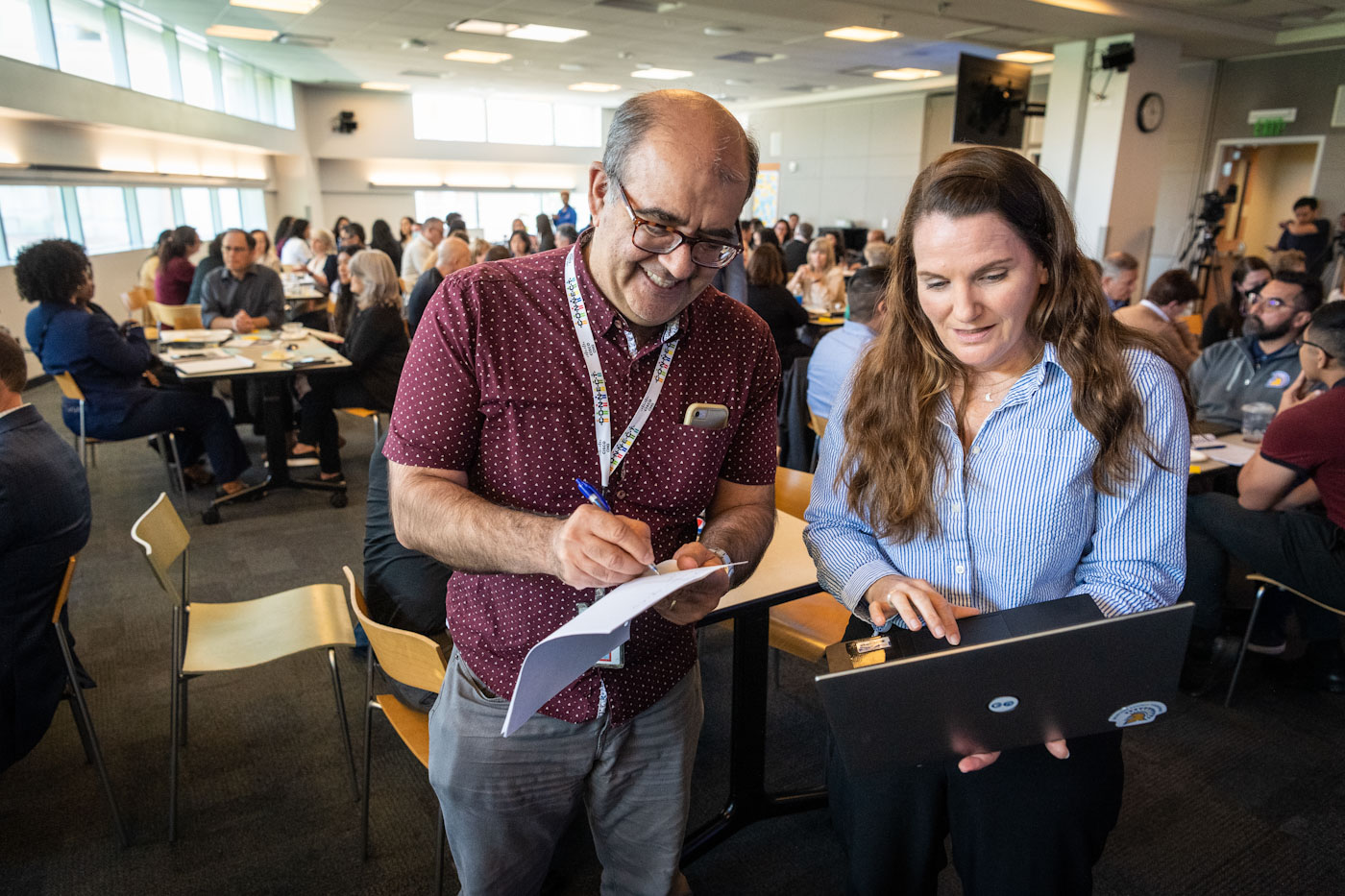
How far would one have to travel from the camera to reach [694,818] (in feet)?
7.73

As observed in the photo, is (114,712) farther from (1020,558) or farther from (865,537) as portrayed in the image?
(1020,558)

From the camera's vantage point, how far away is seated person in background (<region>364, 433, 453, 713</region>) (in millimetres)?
2344

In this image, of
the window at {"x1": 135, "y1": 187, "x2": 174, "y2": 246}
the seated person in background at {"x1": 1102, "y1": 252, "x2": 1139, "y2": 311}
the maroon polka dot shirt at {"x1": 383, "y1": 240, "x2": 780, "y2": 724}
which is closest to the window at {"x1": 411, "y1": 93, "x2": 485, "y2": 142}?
the window at {"x1": 135, "y1": 187, "x2": 174, "y2": 246}

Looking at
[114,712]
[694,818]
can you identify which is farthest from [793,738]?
[114,712]

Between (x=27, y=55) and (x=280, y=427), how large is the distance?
5553 millimetres

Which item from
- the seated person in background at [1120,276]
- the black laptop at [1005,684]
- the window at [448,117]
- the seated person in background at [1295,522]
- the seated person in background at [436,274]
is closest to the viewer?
the black laptop at [1005,684]

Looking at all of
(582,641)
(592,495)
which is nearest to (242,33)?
(592,495)

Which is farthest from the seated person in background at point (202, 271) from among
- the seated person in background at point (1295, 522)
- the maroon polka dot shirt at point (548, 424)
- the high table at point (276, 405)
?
the seated person in background at point (1295, 522)

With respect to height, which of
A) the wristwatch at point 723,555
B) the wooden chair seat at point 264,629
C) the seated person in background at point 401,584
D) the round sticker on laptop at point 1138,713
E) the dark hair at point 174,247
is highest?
the dark hair at point 174,247

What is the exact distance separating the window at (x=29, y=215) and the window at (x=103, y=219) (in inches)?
19.7

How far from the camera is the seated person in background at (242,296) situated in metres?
5.73

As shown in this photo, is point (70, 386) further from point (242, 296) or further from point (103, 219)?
point (103, 219)

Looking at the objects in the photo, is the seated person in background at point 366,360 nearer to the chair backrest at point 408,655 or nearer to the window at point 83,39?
the chair backrest at point 408,655

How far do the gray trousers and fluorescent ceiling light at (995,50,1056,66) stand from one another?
11.0 meters
